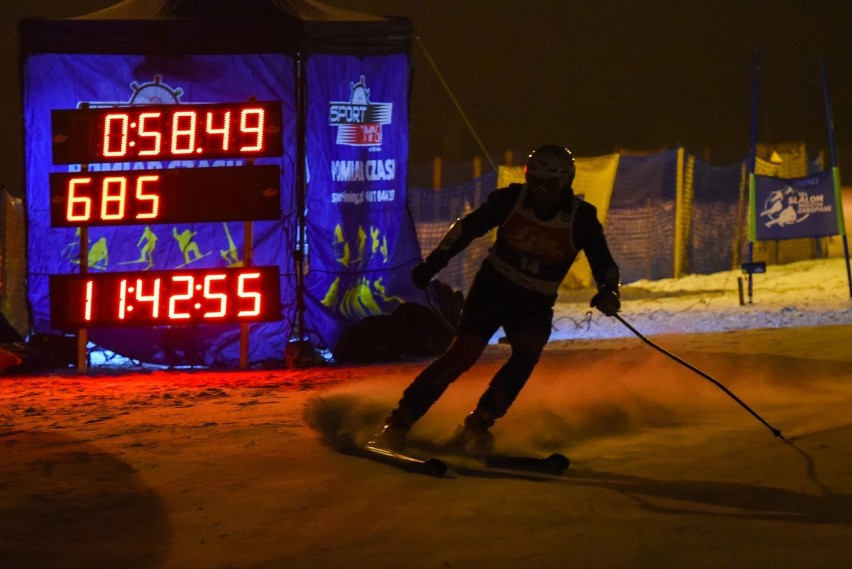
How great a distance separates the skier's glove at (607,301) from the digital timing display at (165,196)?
5.67 m

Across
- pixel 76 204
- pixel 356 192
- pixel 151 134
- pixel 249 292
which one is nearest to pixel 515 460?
pixel 249 292

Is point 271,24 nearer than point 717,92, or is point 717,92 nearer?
point 271,24

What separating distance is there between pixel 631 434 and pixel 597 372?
2931mm

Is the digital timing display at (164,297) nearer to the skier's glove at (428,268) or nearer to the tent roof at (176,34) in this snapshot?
the tent roof at (176,34)

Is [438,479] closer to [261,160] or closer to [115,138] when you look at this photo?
[115,138]

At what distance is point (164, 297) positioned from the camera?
1198cm

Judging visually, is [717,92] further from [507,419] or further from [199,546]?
[199,546]

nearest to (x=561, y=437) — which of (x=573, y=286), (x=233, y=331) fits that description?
(x=233, y=331)

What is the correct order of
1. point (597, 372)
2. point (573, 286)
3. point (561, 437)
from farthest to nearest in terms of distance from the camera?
point (573, 286), point (597, 372), point (561, 437)

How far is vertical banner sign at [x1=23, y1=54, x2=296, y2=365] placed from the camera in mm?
13133

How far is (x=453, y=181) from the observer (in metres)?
28.4

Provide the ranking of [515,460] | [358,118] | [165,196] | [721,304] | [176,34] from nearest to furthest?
[515,460] → [165,196] → [176,34] → [358,118] → [721,304]

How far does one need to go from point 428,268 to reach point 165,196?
18.6 ft

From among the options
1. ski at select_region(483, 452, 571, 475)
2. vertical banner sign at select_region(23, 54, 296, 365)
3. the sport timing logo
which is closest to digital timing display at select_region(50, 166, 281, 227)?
vertical banner sign at select_region(23, 54, 296, 365)
